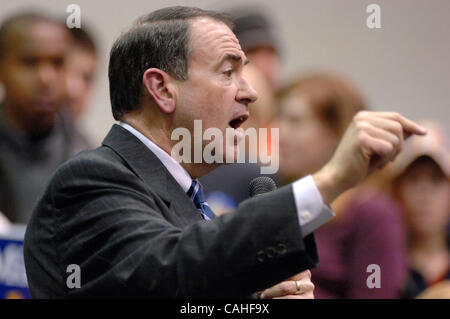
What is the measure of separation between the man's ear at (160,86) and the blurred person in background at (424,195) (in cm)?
227

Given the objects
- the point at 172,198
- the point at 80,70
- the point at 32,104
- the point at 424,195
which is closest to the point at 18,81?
the point at 32,104

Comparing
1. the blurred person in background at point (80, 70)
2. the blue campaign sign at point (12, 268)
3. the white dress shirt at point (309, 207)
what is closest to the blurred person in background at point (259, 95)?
the blue campaign sign at point (12, 268)

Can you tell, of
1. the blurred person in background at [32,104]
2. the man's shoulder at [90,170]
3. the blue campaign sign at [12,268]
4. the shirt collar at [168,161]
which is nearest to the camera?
the man's shoulder at [90,170]

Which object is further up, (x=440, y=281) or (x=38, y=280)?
(x=38, y=280)

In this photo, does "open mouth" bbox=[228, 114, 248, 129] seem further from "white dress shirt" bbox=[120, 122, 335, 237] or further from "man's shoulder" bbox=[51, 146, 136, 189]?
"white dress shirt" bbox=[120, 122, 335, 237]

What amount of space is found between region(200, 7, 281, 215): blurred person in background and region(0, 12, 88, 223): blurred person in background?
0.89 m

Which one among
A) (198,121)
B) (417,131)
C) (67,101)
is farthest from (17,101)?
(417,131)

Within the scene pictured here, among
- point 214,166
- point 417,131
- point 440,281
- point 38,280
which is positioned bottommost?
point 440,281

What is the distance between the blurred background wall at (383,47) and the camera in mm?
5293

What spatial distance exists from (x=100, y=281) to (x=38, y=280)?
0.88 feet

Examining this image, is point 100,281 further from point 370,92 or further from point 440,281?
point 370,92

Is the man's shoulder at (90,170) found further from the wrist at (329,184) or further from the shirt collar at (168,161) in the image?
the wrist at (329,184)

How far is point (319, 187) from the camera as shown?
1.56 meters

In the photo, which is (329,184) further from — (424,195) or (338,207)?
(424,195)
